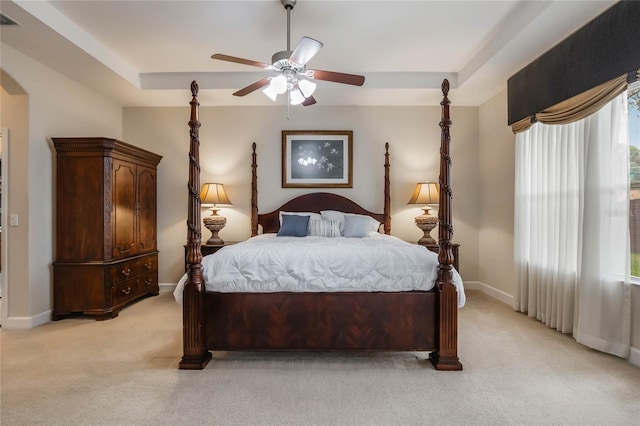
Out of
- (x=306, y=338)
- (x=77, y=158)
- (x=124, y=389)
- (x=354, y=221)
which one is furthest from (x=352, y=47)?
(x=124, y=389)

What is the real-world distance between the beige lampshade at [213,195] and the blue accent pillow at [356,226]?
1.75 metres

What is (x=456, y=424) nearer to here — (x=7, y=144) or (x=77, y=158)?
(x=77, y=158)

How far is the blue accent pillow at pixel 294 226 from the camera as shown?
405 cm

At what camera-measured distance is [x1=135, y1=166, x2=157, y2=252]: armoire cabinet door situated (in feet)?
14.0

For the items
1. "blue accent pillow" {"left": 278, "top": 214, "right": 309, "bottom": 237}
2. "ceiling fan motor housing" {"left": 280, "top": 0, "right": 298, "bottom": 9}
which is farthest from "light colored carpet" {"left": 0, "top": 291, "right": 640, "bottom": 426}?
"ceiling fan motor housing" {"left": 280, "top": 0, "right": 298, "bottom": 9}

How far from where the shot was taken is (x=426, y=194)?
14.5ft

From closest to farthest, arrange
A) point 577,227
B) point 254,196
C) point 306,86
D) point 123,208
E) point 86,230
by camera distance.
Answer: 1. point 306,86
2. point 577,227
3. point 86,230
4. point 123,208
5. point 254,196

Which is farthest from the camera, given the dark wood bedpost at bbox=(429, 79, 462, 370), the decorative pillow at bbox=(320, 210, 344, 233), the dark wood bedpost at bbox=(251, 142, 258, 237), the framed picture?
the framed picture

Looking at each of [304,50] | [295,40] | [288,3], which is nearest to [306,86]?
[304,50]

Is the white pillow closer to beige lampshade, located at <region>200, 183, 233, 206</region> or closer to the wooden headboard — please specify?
the wooden headboard

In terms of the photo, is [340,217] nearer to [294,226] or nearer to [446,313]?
[294,226]

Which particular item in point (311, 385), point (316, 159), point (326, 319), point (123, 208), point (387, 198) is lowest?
point (311, 385)

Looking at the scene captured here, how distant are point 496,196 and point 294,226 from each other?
2784 millimetres

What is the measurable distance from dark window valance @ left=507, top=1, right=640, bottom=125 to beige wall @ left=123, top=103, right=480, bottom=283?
4.49 ft
